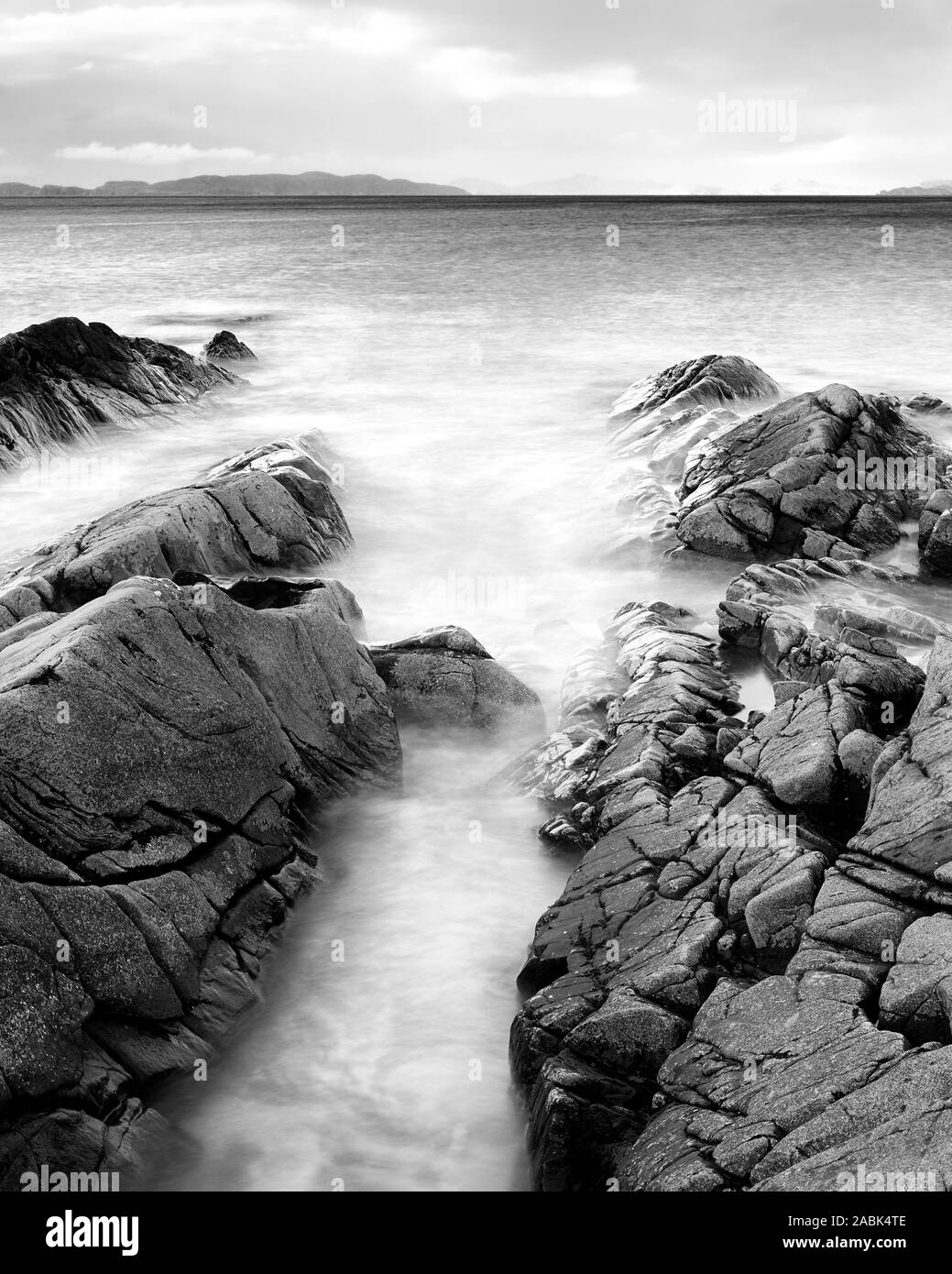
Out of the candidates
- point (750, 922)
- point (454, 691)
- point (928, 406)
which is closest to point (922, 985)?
point (750, 922)

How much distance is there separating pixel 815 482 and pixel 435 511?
712 cm

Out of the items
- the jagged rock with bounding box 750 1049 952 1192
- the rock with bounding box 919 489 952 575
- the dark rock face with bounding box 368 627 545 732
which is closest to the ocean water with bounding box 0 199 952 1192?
the dark rock face with bounding box 368 627 545 732

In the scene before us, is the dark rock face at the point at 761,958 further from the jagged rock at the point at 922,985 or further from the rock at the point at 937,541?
the rock at the point at 937,541

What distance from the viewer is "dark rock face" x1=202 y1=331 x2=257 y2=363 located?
3275 cm

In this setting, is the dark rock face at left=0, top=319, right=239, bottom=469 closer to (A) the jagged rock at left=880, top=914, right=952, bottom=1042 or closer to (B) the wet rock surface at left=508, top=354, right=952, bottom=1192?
(B) the wet rock surface at left=508, top=354, right=952, bottom=1192

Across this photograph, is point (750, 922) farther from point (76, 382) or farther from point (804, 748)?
point (76, 382)

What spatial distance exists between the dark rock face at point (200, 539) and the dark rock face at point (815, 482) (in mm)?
6020

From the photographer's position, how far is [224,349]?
3300cm

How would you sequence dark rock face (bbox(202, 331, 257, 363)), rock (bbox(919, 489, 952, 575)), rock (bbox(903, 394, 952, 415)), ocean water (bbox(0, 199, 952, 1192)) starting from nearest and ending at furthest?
ocean water (bbox(0, 199, 952, 1192)) < rock (bbox(919, 489, 952, 575)) < rock (bbox(903, 394, 952, 415)) < dark rock face (bbox(202, 331, 257, 363))

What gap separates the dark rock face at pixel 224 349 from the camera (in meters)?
32.8

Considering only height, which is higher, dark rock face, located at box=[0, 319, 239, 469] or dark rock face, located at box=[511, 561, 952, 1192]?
dark rock face, located at box=[0, 319, 239, 469]

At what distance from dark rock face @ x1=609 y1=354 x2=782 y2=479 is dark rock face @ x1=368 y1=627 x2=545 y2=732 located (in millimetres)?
9516

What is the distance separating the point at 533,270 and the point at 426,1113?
56097mm

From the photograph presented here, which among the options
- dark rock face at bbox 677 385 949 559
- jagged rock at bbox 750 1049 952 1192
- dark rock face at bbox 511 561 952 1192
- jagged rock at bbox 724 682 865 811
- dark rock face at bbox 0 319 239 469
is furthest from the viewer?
dark rock face at bbox 0 319 239 469
